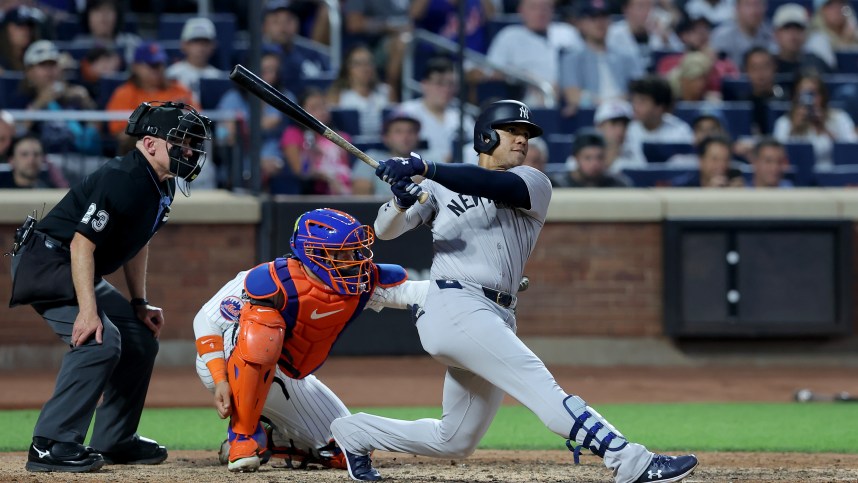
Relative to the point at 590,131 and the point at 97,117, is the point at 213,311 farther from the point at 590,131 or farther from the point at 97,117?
the point at 590,131

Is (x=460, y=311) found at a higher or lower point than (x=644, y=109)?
lower

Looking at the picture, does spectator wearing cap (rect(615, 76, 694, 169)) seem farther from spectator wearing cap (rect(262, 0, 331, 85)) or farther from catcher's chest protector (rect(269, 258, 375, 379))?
catcher's chest protector (rect(269, 258, 375, 379))

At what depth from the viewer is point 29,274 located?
577cm

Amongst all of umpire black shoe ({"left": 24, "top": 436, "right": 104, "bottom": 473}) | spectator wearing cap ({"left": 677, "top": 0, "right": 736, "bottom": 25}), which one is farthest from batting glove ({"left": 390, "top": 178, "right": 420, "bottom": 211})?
spectator wearing cap ({"left": 677, "top": 0, "right": 736, "bottom": 25})

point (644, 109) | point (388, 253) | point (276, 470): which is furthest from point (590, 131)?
point (276, 470)

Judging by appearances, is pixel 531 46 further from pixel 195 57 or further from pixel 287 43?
pixel 195 57

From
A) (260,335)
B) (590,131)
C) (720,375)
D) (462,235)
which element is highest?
(590,131)

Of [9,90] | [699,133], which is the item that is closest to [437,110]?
[699,133]

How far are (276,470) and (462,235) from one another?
1.40 metres

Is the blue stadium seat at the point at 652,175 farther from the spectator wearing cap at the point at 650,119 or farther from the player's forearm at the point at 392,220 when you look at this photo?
the player's forearm at the point at 392,220

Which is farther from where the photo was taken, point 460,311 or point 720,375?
point 720,375

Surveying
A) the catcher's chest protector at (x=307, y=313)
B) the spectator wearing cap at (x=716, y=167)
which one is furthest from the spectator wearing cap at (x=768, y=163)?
the catcher's chest protector at (x=307, y=313)

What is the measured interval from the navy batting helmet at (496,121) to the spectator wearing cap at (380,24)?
697cm

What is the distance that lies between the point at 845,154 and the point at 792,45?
5.69ft
